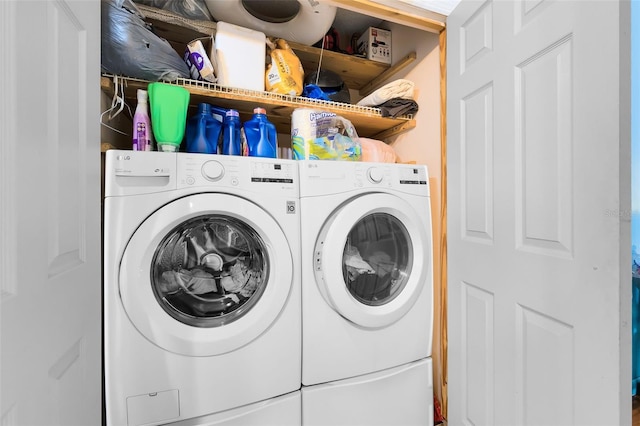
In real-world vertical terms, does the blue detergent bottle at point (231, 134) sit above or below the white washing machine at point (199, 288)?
above

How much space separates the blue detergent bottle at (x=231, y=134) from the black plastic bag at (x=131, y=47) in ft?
0.81

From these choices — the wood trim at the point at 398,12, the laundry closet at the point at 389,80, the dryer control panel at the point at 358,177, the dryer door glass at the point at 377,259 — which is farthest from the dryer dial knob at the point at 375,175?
the wood trim at the point at 398,12

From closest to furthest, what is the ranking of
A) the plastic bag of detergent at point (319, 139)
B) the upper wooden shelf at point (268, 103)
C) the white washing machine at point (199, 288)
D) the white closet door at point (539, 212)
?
1. the white closet door at point (539, 212)
2. the white washing machine at point (199, 288)
3. the upper wooden shelf at point (268, 103)
4. the plastic bag of detergent at point (319, 139)

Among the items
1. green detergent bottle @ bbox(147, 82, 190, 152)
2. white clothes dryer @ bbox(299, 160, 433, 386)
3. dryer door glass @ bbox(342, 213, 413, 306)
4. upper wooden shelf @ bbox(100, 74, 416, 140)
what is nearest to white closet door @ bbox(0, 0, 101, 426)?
green detergent bottle @ bbox(147, 82, 190, 152)

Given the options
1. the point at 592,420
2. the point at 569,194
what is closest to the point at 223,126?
the point at 569,194

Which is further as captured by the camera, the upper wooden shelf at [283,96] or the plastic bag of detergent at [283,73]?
the plastic bag of detergent at [283,73]

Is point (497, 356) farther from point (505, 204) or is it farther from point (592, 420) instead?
point (505, 204)

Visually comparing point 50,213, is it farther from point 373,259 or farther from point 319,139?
point 373,259

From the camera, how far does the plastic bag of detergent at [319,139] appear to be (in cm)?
126

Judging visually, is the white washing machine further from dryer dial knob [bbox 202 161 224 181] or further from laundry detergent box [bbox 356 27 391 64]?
laundry detergent box [bbox 356 27 391 64]

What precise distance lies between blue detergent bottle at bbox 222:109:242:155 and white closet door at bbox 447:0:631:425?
0.92 m

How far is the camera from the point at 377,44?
65.2 inches

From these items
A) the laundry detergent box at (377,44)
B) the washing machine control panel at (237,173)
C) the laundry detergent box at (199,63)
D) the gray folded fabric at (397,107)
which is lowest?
the washing machine control panel at (237,173)

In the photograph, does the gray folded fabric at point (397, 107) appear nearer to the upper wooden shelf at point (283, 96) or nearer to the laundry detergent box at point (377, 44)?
the upper wooden shelf at point (283, 96)
